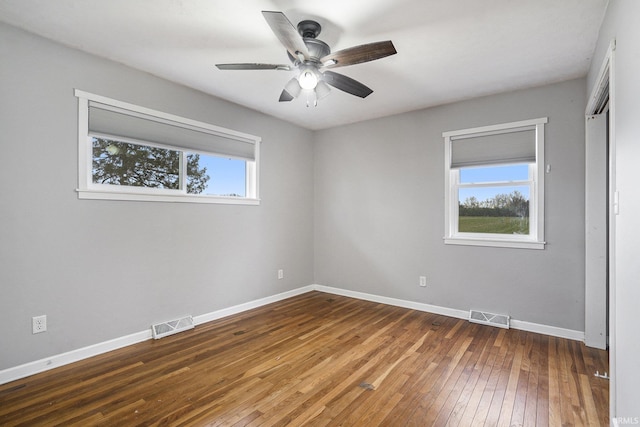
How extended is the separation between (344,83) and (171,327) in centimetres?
297

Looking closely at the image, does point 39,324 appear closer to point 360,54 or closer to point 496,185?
point 360,54

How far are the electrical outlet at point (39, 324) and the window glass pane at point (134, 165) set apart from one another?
120cm

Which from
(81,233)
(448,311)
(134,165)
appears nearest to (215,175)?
(134,165)

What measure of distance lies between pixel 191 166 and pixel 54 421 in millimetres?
2471

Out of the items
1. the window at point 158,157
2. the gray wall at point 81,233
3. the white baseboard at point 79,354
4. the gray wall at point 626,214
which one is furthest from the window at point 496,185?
the white baseboard at point 79,354

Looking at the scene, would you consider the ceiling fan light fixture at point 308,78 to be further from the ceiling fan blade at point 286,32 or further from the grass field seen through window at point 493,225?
the grass field seen through window at point 493,225

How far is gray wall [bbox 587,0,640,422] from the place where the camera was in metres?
1.40

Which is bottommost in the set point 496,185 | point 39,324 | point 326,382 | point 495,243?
point 326,382

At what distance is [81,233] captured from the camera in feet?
8.82

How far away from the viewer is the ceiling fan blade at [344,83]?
2516mm

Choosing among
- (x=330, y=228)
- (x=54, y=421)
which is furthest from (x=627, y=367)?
(x=330, y=228)

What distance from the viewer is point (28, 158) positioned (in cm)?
242

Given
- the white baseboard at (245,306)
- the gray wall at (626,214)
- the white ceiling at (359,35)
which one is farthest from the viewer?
the white baseboard at (245,306)

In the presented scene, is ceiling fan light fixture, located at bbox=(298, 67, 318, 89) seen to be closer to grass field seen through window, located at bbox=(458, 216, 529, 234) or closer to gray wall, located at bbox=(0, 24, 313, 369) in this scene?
gray wall, located at bbox=(0, 24, 313, 369)
